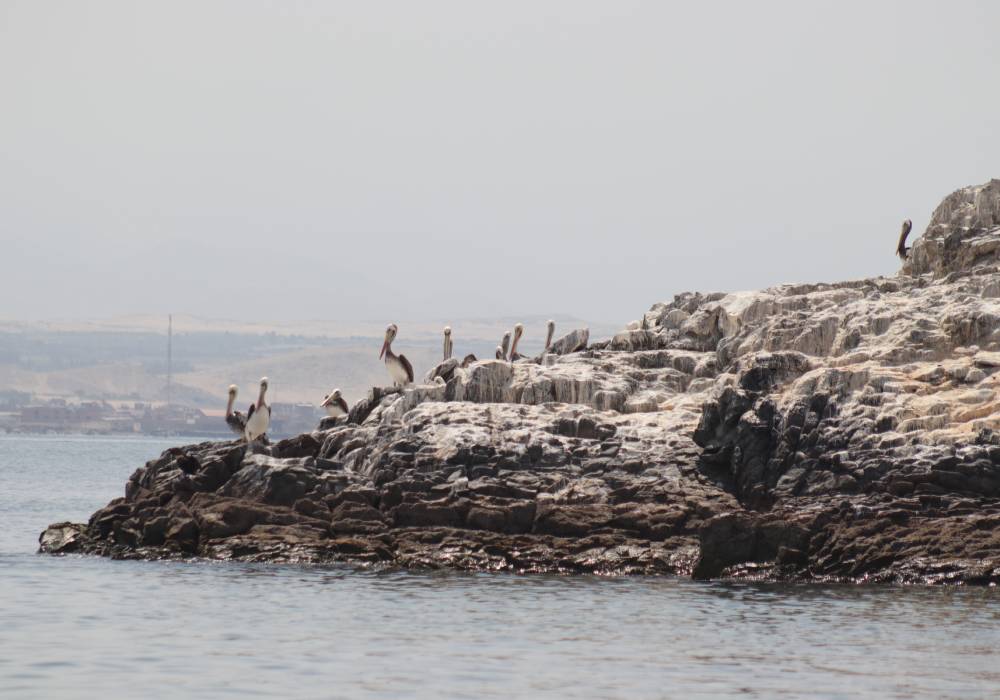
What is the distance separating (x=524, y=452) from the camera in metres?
33.3

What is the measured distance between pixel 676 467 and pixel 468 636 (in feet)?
34.2

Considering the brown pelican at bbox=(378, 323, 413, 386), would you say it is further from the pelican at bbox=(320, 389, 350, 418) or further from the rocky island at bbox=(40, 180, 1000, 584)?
the pelican at bbox=(320, 389, 350, 418)

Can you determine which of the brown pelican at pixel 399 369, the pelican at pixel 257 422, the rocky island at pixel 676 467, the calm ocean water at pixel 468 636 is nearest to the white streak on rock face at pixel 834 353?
the rocky island at pixel 676 467

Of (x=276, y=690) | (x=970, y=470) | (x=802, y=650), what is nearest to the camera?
(x=276, y=690)

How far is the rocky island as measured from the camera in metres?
29.8

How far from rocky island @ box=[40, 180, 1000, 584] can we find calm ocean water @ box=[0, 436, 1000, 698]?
1.18 meters

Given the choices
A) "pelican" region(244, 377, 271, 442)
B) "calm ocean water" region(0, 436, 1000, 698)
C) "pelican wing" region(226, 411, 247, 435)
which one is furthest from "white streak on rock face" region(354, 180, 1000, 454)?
"calm ocean water" region(0, 436, 1000, 698)

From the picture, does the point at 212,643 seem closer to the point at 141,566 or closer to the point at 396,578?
the point at 396,578

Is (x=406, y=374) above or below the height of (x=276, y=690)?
above

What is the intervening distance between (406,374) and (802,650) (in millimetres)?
19427

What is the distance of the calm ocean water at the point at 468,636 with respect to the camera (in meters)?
19.9

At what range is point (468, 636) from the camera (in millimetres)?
23547

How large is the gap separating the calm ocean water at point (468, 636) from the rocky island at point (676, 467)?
1179 millimetres

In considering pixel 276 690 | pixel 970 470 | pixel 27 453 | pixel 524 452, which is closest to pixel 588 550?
pixel 524 452
